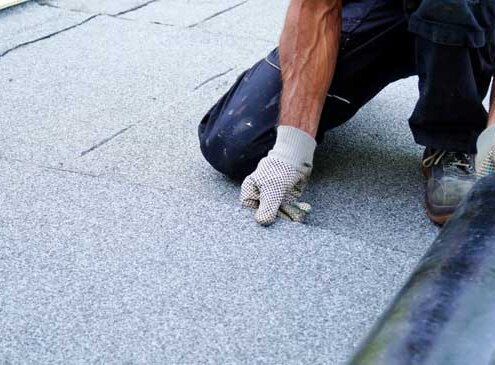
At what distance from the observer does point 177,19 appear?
307 cm

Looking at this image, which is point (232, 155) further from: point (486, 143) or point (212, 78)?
point (212, 78)

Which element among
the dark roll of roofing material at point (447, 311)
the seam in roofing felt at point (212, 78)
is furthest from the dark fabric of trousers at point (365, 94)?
the dark roll of roofing material at point (447, 311)

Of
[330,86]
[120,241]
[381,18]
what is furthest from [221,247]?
[381,18]

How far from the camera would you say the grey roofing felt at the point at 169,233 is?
1239 millimetres

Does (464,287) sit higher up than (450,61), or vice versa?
(464,287)

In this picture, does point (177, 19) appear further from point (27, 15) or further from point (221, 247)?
point (221, 247)

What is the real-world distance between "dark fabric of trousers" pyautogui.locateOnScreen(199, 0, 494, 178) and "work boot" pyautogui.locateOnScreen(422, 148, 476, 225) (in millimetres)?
36

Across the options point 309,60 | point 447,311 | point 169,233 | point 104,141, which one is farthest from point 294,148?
point 447,311

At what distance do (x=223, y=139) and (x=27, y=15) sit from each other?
5.12 ft

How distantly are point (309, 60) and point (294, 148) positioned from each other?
7.8 inches

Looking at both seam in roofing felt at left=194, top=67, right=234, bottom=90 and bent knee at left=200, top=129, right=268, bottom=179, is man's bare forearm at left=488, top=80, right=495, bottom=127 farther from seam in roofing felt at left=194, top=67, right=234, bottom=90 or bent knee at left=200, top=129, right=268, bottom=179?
seam in roofing felt at left=194, top=67, right=234, bottom=90

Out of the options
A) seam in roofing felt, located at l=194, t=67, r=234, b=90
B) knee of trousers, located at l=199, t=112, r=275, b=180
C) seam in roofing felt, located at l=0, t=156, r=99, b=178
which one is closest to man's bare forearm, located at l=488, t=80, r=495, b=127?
knee of trousers, located at l=199, t=112, r=275, b=180

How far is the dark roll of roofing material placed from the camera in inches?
20.7

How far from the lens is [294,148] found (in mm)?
1631
